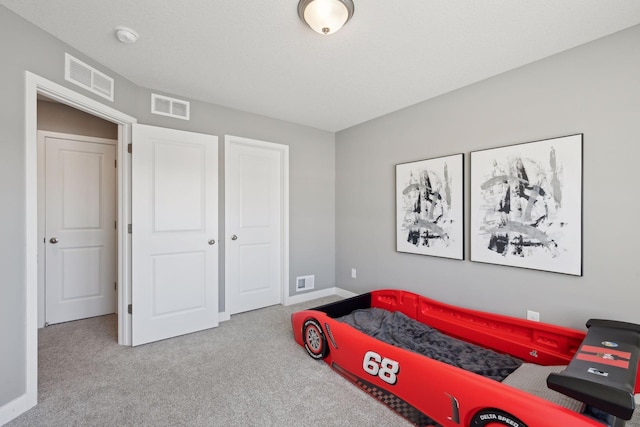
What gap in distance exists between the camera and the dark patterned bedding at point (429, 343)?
1903mm

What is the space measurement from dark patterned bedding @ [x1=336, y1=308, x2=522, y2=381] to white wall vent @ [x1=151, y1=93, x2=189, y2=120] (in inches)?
106

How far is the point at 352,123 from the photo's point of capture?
150 inches

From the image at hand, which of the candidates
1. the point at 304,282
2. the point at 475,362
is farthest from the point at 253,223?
the point at 475,362

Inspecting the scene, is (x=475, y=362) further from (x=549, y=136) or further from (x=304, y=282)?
(x=304, y=282)

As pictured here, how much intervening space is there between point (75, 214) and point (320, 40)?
328 cm

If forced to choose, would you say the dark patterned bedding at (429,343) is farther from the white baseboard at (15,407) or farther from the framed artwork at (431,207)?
the white baseboard at (15,407)

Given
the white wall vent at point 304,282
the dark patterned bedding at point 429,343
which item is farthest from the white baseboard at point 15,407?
the white wall vent at point 304,282

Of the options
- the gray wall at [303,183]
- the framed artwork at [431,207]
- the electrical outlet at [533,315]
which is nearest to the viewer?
the electrical outlet at [533,315]

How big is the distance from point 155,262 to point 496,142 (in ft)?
11.1

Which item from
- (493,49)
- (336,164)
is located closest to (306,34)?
(493,49)

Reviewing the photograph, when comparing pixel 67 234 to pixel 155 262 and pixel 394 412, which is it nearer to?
pixel 155 262

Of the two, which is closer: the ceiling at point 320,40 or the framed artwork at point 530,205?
the ceiling at point 320,40

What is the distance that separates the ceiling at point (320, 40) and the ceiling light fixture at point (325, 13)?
0.27 ft

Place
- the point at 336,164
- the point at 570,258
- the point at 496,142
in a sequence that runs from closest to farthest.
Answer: the point at 570,258, the point at 496,142, the point at 336,164
